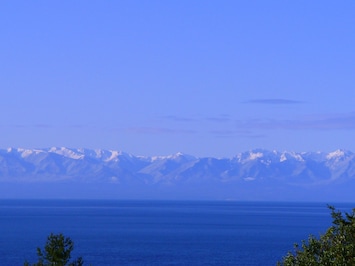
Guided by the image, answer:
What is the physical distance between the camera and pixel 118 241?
→ 181 m

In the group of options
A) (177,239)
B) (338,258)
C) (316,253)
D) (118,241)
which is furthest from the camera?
(177,239)

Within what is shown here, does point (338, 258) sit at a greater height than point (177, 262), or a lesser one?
lesser

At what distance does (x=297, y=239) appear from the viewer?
19500cm

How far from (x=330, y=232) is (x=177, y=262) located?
109m

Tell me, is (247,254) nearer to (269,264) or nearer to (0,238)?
(269,264)

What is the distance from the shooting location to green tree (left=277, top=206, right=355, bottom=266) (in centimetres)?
2825

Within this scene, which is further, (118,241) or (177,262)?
(118,241)

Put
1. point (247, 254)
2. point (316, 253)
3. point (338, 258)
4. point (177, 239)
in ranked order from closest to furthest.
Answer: point (338, 258)
point (316, 253)
point (247, 254)
point (177, 239)

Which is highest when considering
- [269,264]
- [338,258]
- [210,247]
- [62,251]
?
[210,247]

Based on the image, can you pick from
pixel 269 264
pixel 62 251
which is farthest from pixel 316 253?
pixel 269 264

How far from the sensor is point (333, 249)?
28.9m

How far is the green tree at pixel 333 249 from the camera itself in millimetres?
28247

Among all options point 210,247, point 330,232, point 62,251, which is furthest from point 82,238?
point 330,232

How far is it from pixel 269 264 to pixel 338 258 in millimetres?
105504
